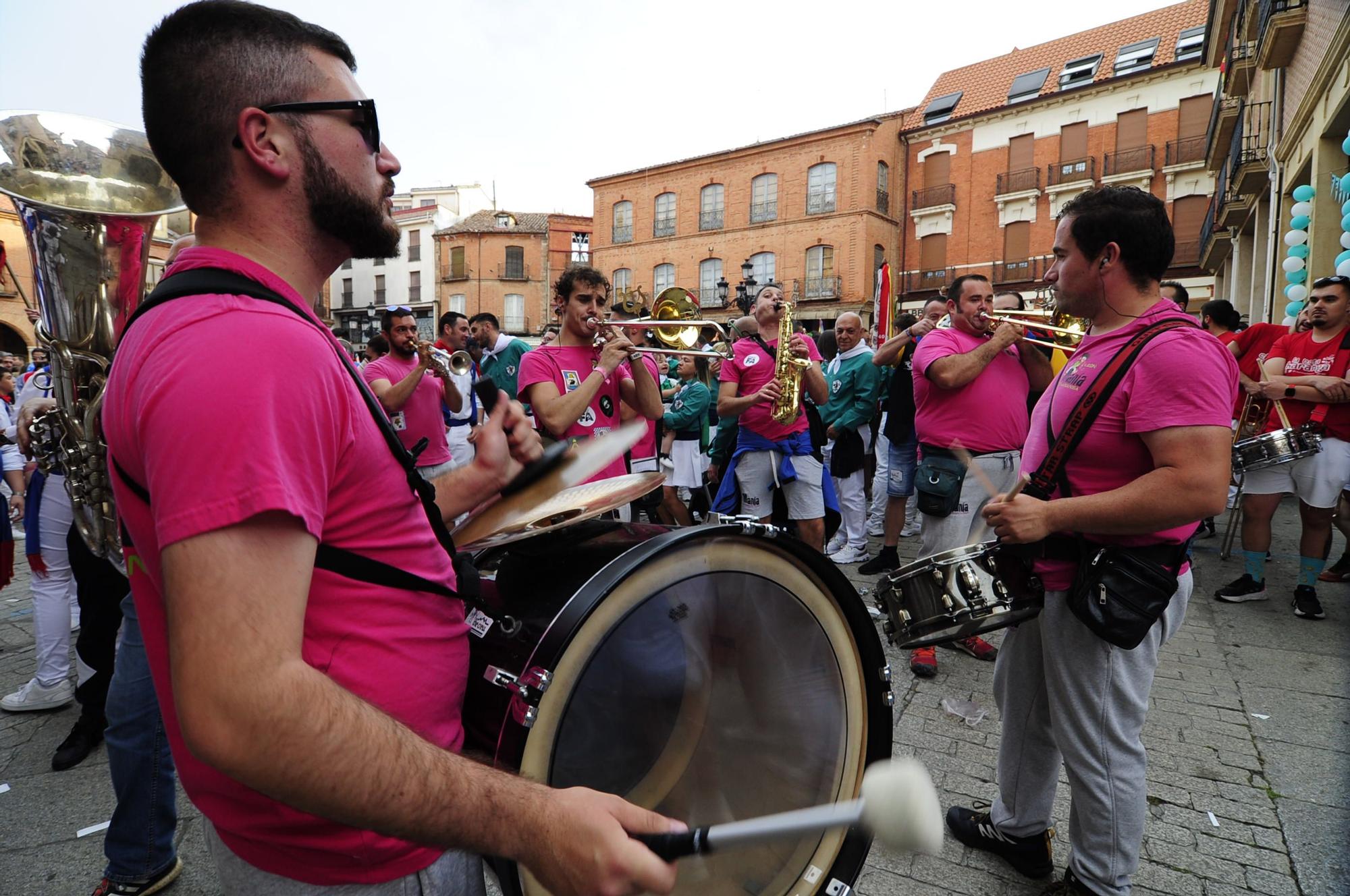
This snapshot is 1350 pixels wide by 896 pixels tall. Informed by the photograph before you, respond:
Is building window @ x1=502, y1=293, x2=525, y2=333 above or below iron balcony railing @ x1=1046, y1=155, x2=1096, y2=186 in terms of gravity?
below

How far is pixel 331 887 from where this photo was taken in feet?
3.52

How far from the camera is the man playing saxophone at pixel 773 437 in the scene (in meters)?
5.12

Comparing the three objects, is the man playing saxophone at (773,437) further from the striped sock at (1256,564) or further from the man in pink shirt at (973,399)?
the striped sock at (1256,564)

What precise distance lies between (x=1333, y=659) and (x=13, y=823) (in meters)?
6.24

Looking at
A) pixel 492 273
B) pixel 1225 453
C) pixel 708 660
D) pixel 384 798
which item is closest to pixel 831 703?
pixel 708 660

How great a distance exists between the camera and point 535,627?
47.9 inches

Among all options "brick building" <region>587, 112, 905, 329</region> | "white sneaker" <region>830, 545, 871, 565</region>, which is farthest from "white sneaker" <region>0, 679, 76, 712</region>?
"brick building" <region>587, 112, 905, 329</region>

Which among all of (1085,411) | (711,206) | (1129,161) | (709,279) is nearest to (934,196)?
(1129,161)

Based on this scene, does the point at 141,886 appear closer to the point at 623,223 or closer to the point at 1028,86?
the point at 1028,86

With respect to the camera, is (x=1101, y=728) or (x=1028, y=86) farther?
(x=1028, y=86)

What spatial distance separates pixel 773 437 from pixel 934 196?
27192 millimetres

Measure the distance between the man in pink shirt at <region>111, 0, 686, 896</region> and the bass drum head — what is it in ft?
0.73

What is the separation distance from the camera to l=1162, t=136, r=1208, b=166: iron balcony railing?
77.4 ft

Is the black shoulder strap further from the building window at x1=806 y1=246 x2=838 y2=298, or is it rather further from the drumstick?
the building window at x1=806 y1=246 x2=838 y2=298
